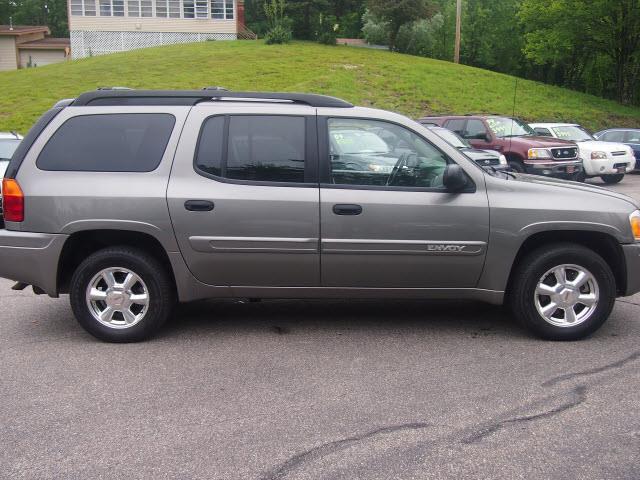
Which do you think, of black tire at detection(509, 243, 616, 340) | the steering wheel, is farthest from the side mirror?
black tire at detection(509, 243, 616, 340)

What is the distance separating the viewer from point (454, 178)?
4840mm

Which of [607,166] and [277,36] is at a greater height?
[277,36]

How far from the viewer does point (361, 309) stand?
6043 millimetres

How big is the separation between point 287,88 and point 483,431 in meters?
29.3

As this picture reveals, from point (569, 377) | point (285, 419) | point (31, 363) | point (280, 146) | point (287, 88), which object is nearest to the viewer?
point (285, 419)

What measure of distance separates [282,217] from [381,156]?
0.92 m

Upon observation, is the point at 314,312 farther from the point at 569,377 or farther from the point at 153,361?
the point at 569,377

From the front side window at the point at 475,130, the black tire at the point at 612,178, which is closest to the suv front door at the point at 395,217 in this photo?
the front side window at the point at 475,130

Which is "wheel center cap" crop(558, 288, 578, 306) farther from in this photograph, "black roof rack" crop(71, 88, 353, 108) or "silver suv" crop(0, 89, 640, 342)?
"black roof rack" crop(71, 88, 353, 108)

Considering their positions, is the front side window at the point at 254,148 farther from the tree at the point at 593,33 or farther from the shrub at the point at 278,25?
the shrub at the point at 278,25

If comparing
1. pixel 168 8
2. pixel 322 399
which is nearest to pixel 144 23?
pixel 168 8

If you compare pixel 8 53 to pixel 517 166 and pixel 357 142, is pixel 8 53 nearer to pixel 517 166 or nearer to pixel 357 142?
pixel 517 166

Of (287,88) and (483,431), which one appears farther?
(287,88)

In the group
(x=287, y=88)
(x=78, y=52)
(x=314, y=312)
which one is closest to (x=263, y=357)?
(x=314, y=312)
